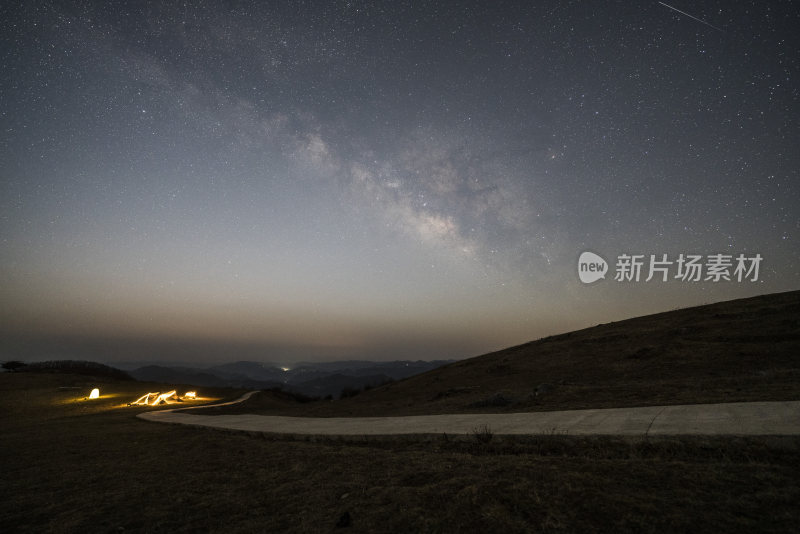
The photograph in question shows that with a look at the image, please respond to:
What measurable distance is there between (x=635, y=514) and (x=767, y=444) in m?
2.85

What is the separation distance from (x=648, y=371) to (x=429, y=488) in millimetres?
13655

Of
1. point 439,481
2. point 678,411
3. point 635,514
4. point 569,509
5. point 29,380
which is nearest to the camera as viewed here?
point 635,514

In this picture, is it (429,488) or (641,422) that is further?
(641,422)

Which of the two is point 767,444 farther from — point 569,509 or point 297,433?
point 297,433

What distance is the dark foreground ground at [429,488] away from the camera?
295 centimetres

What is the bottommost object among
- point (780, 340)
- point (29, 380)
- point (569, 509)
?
point (29, 380)

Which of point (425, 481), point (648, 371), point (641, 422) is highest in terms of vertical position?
point (641, 422)

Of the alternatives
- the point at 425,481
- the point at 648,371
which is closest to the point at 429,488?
the point at 425,481

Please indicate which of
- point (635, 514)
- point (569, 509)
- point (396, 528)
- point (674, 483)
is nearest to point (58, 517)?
point (396, 528)

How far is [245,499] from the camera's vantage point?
4469 mm

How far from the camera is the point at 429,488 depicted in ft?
13.0

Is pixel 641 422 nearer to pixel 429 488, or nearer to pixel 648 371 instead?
pixel 429 488

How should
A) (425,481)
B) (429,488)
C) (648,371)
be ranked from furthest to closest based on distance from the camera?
(648,371) < (425,481) < (429,488)

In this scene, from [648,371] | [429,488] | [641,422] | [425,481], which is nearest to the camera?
[429,488]
